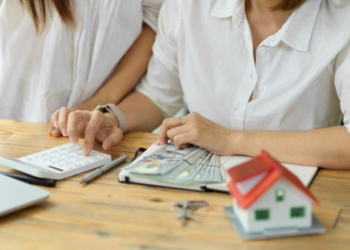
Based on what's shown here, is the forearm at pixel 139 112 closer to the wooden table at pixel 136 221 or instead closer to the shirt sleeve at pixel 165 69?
the shirt sleeve at pixel 165 69

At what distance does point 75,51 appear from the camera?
1503 mm

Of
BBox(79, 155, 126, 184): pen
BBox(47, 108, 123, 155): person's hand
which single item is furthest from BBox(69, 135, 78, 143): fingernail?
BBox(79, 155, 126, 184): pen

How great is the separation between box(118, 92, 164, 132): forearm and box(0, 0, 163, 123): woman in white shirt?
6cm

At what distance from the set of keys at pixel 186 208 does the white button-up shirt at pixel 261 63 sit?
1.44ft

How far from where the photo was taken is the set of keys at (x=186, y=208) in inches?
31.0

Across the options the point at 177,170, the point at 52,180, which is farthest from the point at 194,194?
the point at 52,180

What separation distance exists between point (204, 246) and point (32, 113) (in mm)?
1063

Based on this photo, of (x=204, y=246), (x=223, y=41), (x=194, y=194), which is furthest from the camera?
(x=223, y=41)

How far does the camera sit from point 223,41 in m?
1.31

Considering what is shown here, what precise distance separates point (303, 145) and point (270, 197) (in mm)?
365

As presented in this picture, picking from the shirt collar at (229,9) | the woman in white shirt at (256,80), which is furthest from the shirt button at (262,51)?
the shirt collar at (229,9)

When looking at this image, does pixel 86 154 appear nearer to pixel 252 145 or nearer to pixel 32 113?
pixel 252 145

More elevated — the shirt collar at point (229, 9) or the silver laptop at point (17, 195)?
the shirt collar at point (229, 9)

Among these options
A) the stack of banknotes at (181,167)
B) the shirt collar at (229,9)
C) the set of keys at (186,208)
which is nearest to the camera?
the set of keys at (186,208)
